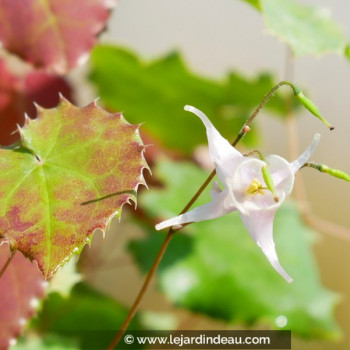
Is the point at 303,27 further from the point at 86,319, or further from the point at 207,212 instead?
the point at 86,319

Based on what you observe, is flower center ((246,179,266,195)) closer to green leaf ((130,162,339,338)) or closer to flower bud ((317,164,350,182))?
flower bud ((317,164,350,182))

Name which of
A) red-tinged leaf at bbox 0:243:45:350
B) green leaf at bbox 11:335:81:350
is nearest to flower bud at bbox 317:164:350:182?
red-tinged leaf at bbox 0:243:45:350

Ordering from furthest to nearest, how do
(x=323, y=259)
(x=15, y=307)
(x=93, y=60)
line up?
(x=323, y=259)
(x=93, y=60)
(x=15, y=307)

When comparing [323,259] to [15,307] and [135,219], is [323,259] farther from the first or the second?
[15,307]

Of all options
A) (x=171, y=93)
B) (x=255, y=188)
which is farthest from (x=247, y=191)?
(x=171, y=93)

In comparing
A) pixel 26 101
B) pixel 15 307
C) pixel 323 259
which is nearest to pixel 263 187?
pixel 15 307
